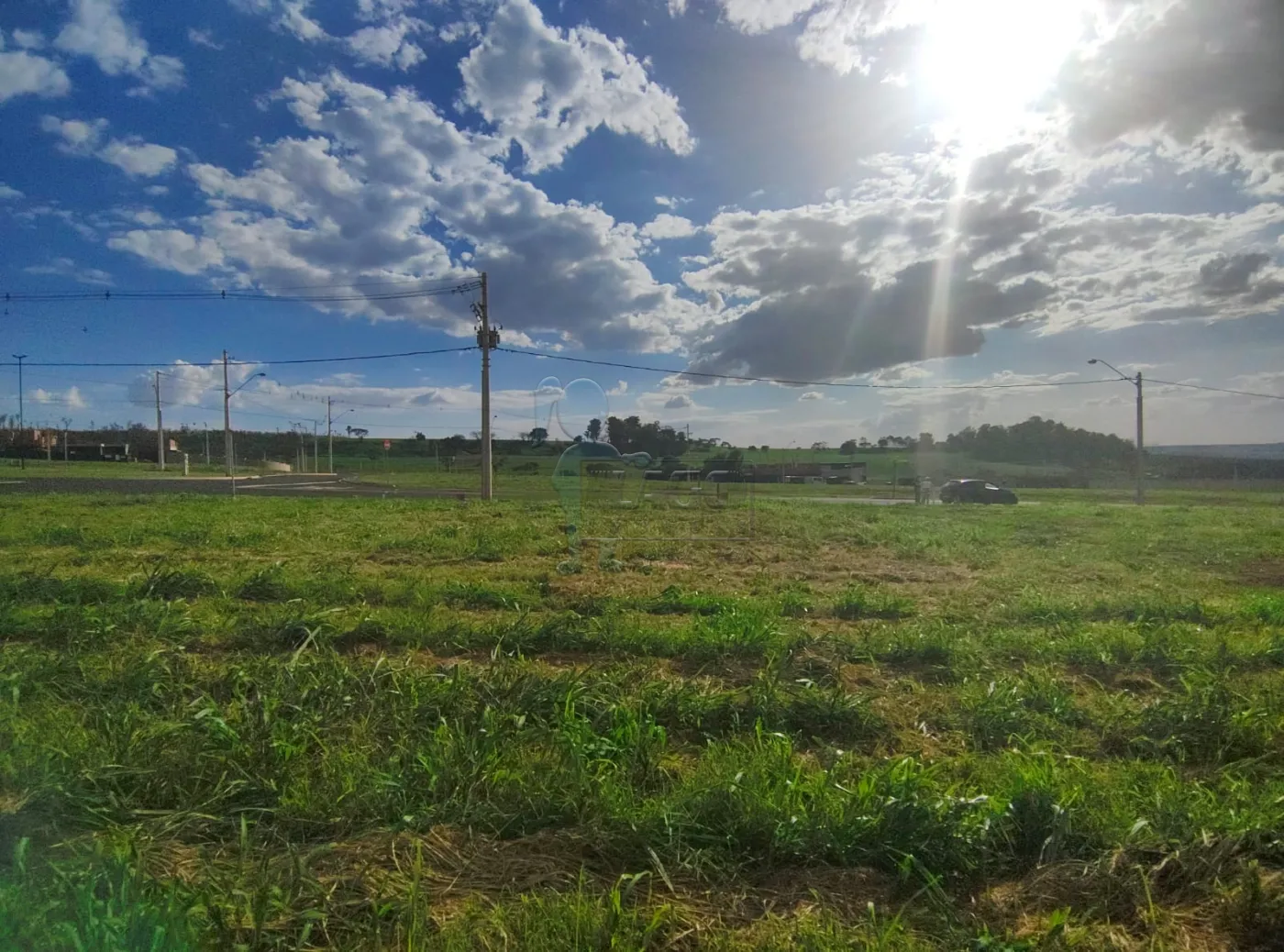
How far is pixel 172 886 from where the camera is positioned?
7.80 feet

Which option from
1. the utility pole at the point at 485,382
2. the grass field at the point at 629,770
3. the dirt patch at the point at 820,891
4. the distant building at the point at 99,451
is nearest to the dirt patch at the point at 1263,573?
the grass field at the point at 629,770

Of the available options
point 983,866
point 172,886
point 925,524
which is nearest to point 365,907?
point 172,886

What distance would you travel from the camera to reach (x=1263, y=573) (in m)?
10.7

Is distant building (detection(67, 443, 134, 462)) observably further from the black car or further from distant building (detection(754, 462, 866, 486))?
the black car

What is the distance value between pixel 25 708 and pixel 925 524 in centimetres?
1761

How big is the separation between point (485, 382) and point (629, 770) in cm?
2450

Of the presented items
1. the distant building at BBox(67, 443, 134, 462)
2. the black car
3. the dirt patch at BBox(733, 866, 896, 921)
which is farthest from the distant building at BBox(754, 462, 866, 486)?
the distant building at BBox(67, 443, 134, 462)

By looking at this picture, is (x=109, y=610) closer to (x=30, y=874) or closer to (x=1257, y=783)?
(x=30, y=874)

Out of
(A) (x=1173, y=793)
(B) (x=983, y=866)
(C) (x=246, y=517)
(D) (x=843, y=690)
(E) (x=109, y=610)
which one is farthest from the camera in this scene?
(C) (x=246, y=517)

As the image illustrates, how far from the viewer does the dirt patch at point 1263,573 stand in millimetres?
9773

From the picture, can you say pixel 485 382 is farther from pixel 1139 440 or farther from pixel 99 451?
pixel 99 451

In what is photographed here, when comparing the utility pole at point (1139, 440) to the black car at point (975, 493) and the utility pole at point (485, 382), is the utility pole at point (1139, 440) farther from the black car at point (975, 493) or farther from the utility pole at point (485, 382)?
the utility pole at point (485, 382)

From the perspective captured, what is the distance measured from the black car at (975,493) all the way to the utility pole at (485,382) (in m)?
22.3

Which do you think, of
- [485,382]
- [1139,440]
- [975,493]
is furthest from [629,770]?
[1139,440]
